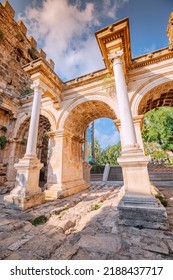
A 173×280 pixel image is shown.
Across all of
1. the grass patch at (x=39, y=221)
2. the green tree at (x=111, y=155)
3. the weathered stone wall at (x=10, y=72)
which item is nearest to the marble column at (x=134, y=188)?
the grass patch at (x=39, y=221)

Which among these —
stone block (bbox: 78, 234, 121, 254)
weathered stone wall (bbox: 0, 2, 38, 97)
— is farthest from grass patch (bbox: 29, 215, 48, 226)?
weathered stone wall (bbox: 0, 2, 38, 97)

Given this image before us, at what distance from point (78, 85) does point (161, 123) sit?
56.6 ft

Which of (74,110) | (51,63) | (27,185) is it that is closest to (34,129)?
(27,185)

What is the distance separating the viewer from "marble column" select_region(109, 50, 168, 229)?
9.20 feet

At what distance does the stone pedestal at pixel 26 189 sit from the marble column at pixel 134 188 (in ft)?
10.5

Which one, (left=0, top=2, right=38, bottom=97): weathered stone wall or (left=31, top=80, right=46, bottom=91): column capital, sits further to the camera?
(left=0, top=2, right=38, bottom=97): weathered stone wall

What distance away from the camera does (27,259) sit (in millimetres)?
1862

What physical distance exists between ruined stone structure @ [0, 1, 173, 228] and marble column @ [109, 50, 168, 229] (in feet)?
0.06

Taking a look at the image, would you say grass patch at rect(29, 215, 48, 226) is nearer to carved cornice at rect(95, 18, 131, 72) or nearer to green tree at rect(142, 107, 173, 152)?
carved cornice at rect(95, 18, 131, 72)

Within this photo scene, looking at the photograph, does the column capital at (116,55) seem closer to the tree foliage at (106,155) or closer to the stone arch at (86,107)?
the stone arch at (86,107)

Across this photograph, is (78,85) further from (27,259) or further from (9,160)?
(27,259)

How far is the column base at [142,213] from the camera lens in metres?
2.71

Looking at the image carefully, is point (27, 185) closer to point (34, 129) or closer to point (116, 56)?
point (34, 129)

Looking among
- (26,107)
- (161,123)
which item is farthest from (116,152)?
(26,107)
